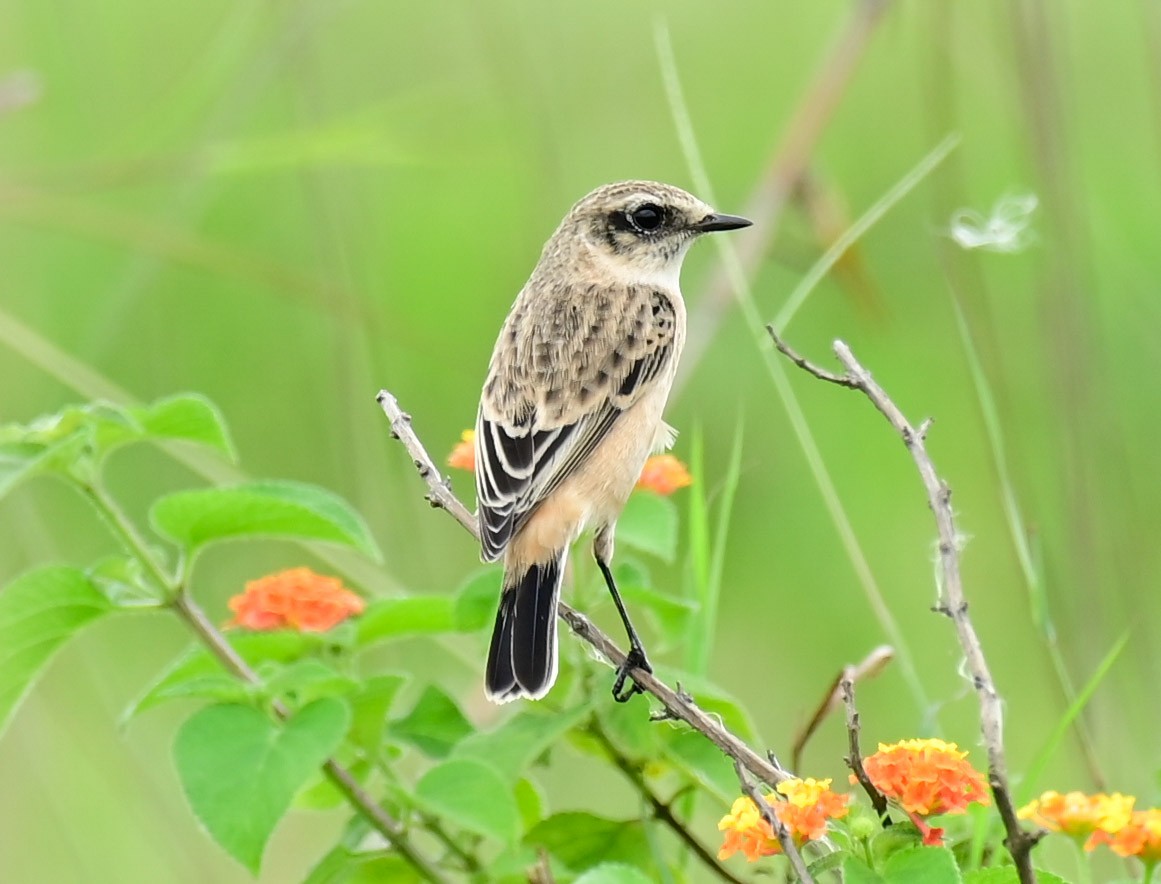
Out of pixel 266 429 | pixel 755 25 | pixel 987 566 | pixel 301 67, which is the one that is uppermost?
pixel 301 67

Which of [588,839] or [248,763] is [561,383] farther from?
[248,763]

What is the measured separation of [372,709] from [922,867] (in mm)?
940

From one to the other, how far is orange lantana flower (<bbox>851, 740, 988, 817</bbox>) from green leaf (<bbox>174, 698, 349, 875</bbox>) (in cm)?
76

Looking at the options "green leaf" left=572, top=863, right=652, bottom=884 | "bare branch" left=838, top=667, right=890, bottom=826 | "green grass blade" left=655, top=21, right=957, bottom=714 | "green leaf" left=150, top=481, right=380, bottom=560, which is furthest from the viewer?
"green grass blade" left=655, top=21, right=957, bottom=714

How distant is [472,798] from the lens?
7.62 feet

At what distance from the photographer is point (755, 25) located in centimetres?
859

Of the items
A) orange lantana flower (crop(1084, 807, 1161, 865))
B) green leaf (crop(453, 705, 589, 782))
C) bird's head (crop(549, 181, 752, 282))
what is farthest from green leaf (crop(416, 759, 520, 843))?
bird's head (crop(549, 181, 752, 282))

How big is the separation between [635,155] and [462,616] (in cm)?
498

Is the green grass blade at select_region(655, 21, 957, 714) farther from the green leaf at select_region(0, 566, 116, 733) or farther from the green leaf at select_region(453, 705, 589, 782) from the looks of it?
the green leaf at select_region(0, 566, 116, 733)

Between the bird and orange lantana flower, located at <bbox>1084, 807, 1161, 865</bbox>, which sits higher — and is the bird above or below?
above

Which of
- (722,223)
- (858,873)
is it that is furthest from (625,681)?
(722,223)

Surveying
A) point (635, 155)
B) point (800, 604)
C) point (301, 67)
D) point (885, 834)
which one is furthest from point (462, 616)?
point (635, 155)

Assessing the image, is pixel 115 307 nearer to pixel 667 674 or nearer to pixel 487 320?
pixel 667 674

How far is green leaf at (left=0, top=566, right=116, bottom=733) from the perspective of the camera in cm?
243
